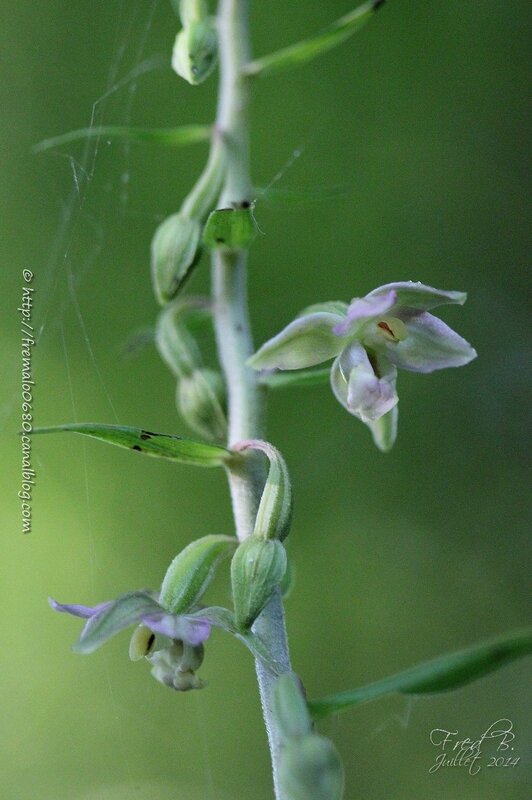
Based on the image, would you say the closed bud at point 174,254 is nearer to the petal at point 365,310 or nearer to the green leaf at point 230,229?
the green leaf at point 230,229

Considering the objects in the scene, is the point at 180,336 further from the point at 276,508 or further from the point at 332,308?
the point at 276,508

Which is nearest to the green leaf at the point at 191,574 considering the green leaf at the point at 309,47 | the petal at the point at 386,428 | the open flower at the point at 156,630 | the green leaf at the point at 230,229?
the open flower at the point at 156,630

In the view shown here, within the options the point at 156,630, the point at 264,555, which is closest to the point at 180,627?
the point at 156,630

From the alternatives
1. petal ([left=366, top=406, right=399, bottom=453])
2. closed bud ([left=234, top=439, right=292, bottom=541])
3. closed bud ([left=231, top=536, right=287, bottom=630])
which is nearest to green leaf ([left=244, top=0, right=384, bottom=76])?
petal ([left=366, top=406, right=399, bottom=453])

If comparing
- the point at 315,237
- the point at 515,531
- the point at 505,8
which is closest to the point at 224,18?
the point at 315,237

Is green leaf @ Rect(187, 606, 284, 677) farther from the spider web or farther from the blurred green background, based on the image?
the spider web

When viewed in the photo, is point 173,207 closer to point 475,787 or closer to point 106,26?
point 106,26
